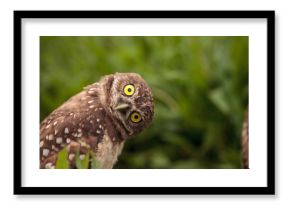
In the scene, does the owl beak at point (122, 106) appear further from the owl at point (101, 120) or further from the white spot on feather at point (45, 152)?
the white spot on feather at point (45, 152)

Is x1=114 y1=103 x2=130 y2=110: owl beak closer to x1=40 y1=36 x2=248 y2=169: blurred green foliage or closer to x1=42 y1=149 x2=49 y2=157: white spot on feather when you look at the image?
x1=42 y1=149 x2=49 y2=157: white spot on feather

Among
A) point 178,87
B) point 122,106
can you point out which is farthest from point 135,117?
point 178,87

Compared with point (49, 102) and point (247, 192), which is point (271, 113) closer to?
point (247, 192)

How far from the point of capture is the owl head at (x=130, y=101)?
3344 mm

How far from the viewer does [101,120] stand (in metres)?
3.48

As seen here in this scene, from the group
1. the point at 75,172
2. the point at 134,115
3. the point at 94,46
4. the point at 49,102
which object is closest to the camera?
the point at 134,115

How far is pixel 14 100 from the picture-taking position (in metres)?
3.65

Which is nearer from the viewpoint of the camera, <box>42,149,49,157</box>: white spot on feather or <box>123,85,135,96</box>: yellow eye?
<box>123,85,135,96</box>: yellow eye

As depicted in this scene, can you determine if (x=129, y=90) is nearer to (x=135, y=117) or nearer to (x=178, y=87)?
(x=135, y=117)

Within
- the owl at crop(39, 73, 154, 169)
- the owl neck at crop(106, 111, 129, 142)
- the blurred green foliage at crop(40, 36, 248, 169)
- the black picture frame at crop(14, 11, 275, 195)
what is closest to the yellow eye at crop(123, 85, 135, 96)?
the owl at crop(39, 73, 154, 169)

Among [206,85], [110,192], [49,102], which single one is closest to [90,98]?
[110,192]

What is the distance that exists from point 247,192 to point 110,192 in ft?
2.06

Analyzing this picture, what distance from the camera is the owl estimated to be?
336 centimetres

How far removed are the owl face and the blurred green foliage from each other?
1.15m
